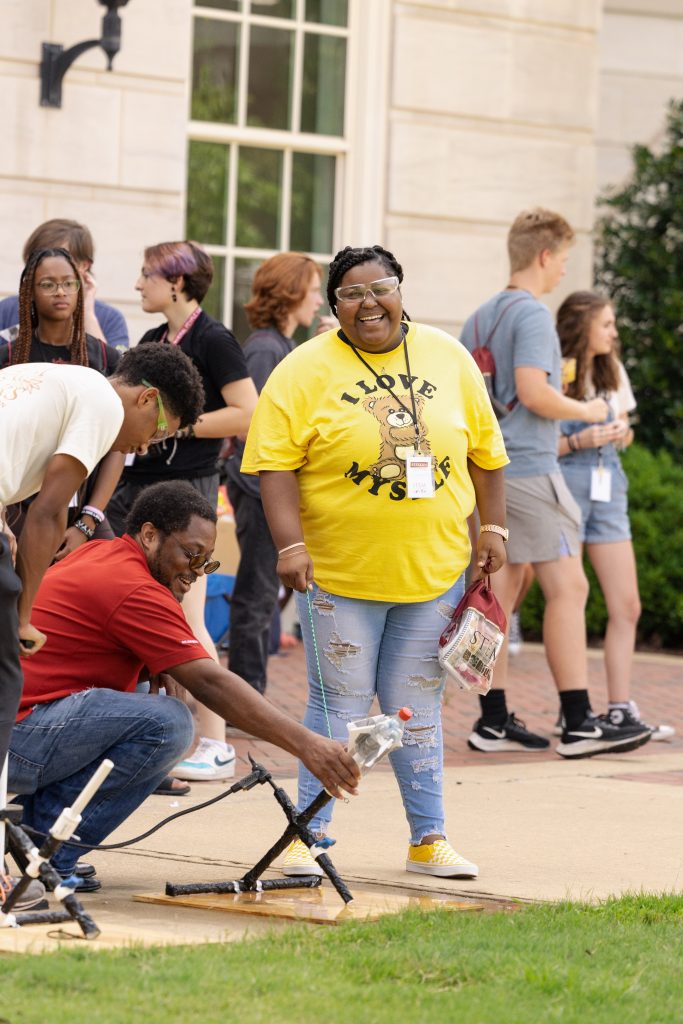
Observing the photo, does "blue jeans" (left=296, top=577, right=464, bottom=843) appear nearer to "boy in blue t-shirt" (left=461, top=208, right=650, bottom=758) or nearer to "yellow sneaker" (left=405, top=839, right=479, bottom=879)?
"yellow sneaker" (left=405, top=839, right=479, bottom=879)

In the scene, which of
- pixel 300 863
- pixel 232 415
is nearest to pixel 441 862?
pixel 300 863

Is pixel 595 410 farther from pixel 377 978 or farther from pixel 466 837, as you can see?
pixel 377 978

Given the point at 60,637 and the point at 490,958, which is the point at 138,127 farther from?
the point at 490,958

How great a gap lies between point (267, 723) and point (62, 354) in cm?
231

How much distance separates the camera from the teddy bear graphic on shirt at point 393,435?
5.22m

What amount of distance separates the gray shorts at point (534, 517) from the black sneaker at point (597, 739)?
752 mm

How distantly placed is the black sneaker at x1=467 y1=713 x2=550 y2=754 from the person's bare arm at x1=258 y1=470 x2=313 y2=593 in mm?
2704

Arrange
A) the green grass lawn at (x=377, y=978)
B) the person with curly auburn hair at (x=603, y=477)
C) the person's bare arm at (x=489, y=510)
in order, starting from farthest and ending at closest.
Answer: the person with curly auburn hair at (x=603, y=477)
the person's bare arm at (x=489, y=510)
the green grass lawn at (x=377, y=978)

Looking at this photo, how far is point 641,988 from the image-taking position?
3.93 metres

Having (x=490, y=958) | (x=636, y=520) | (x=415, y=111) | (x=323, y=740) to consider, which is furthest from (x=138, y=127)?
(x=490, y=958)

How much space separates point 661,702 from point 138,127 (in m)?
4.60

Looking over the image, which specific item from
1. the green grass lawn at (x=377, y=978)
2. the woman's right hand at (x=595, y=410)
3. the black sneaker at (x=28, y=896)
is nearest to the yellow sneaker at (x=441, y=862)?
the green grass lawn at (x=377, y=978)

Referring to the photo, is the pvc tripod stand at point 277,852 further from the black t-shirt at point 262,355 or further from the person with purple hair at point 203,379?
the black t-shirt at point 262,355

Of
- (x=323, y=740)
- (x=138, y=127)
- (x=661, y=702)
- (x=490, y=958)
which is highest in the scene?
(x=138, y=127)
